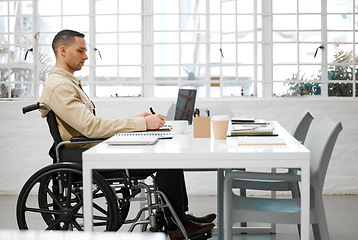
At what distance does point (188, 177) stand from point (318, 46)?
1.88 m

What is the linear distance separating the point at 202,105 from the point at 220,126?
8.95 feet

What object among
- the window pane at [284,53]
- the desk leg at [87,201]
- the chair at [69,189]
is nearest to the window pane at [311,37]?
the window pane at [284,53]

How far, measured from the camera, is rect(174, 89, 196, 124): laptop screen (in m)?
3.34

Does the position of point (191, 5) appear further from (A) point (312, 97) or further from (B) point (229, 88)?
(A) point (312, 97)

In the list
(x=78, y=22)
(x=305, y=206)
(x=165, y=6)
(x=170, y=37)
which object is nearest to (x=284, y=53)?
(x=170, y=37)

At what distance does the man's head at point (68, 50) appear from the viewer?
344 centimetres

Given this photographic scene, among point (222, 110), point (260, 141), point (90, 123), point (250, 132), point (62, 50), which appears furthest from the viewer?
point (222, 110)

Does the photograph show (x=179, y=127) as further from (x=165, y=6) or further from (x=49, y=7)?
(x=49, y=7)

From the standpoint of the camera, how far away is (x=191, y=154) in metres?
2.17

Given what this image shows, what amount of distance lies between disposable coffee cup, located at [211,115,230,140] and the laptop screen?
0.68m

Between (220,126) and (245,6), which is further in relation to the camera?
(245,6)

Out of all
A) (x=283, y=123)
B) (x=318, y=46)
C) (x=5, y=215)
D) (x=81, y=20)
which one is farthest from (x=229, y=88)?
(x=5, y=215)

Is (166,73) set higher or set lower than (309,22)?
lower

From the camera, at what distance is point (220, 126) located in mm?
2639
